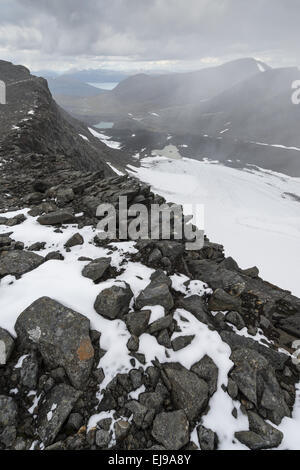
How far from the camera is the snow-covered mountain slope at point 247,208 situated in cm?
4091

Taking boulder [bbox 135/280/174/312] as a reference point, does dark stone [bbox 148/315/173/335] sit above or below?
below

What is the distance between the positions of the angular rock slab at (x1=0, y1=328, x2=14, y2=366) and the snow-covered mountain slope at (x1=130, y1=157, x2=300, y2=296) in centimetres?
3424

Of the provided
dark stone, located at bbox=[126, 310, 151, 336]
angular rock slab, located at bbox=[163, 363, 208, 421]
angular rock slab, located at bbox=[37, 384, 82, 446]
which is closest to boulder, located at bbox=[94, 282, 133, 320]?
dark stone, located at bbox=[126, 310, 151, 336]

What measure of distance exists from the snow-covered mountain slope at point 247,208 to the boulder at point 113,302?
3188 centimetres

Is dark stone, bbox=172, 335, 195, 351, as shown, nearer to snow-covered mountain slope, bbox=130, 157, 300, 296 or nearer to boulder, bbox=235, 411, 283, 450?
boulder, bbox=235, 411, 283, 450

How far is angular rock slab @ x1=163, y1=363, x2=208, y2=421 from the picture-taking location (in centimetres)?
569

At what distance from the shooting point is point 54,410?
17.4ft

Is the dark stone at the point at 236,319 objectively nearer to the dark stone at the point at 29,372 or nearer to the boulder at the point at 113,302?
the boulder at the point at 113,302

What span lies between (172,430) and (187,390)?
2.71 feet

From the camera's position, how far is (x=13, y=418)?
514 centimetres

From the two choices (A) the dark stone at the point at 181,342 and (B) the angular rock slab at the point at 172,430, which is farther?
(A) the dark stone at the point at 181,342

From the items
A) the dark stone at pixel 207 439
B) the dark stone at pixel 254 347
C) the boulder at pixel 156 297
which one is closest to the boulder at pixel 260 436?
the dark stone at pixel 207 439

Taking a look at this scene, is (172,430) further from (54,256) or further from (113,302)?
(54,256)

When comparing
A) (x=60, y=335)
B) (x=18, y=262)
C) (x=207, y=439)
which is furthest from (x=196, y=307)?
(x=18, y=262)
